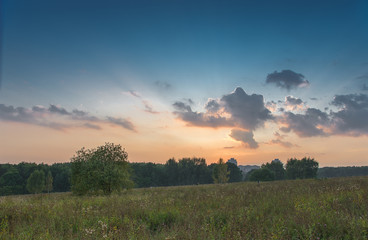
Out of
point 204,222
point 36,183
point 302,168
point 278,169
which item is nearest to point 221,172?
point 302,168

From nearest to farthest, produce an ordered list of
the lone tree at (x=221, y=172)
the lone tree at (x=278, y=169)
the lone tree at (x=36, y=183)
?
the lone tree at (x=36, y=183), the lone tree at (x=221, y=172), the lone tree at (x=278, y=169)

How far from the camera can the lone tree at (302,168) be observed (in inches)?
3718

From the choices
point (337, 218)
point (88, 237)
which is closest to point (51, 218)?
point (88, 237)

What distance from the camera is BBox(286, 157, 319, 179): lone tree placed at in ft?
310

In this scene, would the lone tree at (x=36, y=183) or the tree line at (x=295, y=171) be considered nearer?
the lone tree at (x=36, y=183)

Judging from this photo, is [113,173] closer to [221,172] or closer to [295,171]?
[221,172]

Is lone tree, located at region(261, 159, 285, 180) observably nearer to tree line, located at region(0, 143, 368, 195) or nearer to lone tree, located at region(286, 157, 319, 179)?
tree line, located at region(0, 143, 368, 195)

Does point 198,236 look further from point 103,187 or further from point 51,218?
point 103,187

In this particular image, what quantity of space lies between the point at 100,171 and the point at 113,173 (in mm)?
1144

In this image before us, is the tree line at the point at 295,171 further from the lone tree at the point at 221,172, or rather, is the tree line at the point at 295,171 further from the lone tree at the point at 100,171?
the lone tree at the point at 100,171

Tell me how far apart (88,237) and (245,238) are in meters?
3.57

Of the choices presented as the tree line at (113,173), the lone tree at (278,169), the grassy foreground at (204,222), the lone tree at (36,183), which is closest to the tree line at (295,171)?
the tree line at (113,173)

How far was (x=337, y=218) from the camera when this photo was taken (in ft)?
19.3

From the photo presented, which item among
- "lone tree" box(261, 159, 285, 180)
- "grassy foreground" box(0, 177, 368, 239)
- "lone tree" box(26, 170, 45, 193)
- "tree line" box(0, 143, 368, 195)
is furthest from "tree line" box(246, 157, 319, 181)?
"grassy foreground" box(0, 177, 368, 239)
